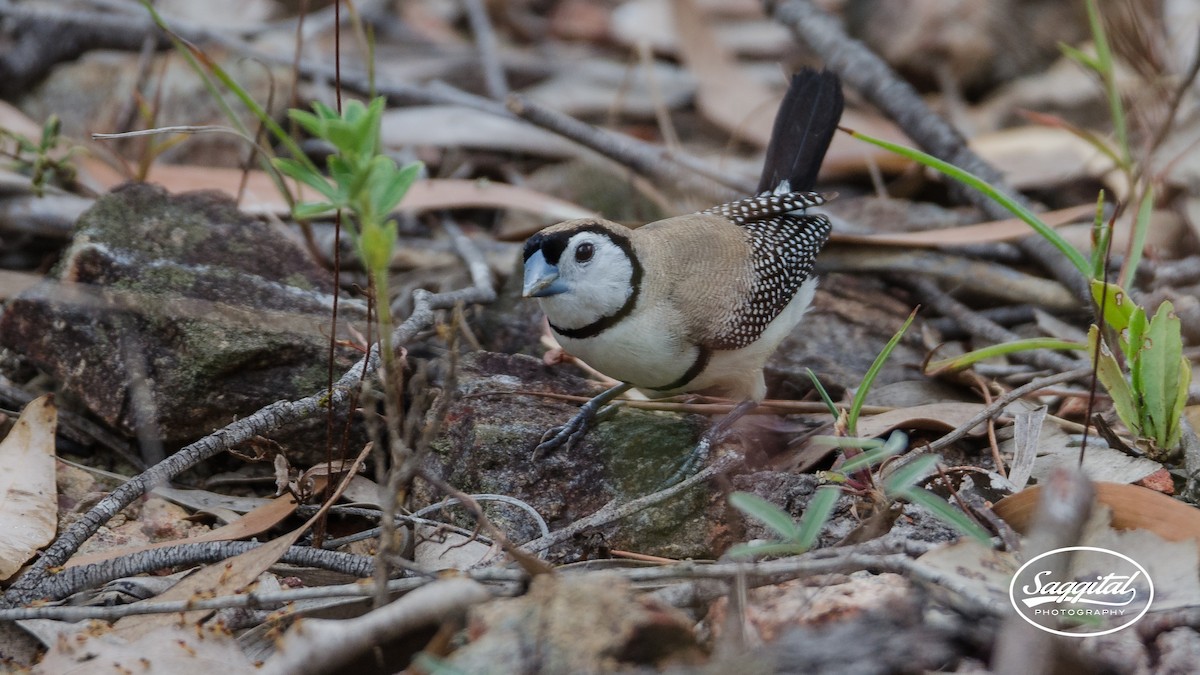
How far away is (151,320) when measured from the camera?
3.35 metres

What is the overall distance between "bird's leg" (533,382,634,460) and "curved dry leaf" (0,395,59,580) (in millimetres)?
1238

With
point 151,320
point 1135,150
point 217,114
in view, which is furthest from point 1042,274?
point 217,114

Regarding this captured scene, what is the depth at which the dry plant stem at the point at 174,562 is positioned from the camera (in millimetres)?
2623

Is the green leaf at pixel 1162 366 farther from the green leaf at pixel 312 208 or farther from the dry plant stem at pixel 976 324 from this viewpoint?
the green leaf at pixel 312 208

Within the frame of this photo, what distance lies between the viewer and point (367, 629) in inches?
78.3

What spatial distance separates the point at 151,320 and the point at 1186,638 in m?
2.69

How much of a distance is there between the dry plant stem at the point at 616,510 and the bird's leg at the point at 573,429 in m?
0.25

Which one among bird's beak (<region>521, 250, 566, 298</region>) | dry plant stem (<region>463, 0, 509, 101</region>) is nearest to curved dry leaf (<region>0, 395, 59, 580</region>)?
bird's beak (<region>521, 250, 566, 298</region>)

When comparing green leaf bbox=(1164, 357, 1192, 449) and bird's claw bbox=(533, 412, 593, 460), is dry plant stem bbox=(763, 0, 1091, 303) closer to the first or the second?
green leaf bbox=(1164, 357, 1192, 449)

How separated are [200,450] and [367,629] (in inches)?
42.8

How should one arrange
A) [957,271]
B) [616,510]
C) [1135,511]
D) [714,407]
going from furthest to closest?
[957,271], [714,407], [616,510], [1135,511]

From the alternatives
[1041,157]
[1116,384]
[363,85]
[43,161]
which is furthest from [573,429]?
[1041,157]

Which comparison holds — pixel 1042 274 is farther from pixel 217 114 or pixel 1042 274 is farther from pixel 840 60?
pixel 217 114

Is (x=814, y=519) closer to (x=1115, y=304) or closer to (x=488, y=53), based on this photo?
(x=1115, y=304)
